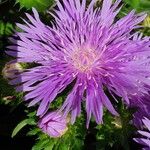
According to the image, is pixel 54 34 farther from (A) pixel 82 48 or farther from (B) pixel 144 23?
(B) pixel 144 23

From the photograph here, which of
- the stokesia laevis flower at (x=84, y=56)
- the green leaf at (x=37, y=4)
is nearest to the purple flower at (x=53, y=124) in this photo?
the stokesia laevis flower at (x=84, y=56)

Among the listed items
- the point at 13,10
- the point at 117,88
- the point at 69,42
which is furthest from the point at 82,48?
the point at 13,10

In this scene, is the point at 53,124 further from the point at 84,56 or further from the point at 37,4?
the point at 37,4

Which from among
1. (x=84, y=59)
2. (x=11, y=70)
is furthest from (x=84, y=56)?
(x=11, y=70)

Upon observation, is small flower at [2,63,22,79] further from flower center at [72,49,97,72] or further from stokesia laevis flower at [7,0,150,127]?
flower center at [72,49,97,72]

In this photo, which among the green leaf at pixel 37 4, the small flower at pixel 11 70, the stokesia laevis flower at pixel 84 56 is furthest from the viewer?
the green leaf at pixel 37 4

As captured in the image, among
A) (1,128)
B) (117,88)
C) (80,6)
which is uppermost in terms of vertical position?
(80,6)

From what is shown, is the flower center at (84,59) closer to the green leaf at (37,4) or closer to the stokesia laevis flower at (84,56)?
the stokesia laevis flower at (84,56)
